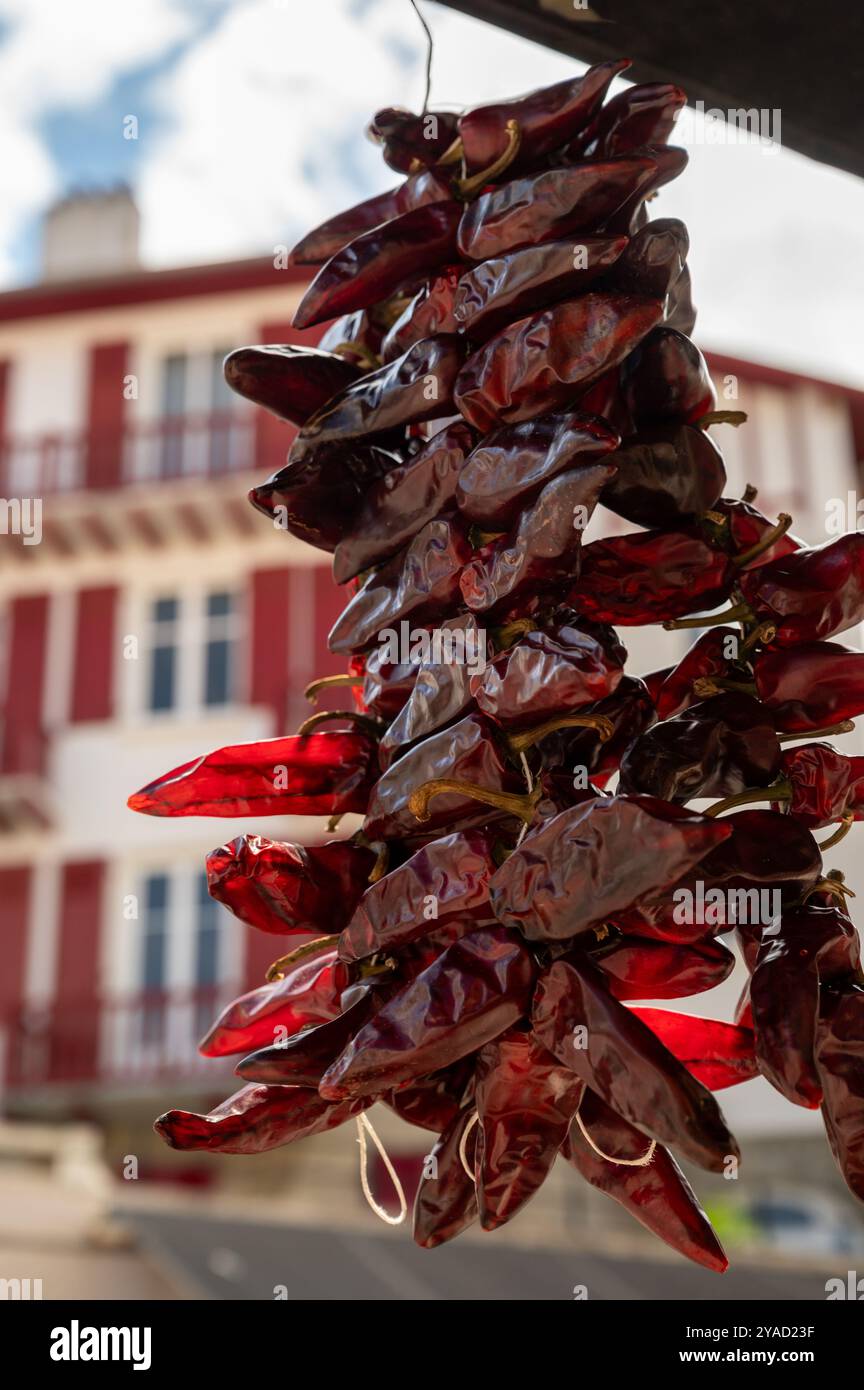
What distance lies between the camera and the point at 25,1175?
7.89m

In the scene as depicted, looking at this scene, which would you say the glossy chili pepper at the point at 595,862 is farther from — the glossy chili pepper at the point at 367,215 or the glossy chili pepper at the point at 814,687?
the glossy chili pepper at the point at 367,215

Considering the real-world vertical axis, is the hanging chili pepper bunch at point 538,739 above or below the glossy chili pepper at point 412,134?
below

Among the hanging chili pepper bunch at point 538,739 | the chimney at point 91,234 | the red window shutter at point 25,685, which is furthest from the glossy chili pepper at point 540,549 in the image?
the chimney at point 91,234

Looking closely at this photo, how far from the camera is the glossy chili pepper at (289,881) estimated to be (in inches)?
28.4

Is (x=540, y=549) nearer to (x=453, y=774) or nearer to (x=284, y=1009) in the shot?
(x=453, y=774)

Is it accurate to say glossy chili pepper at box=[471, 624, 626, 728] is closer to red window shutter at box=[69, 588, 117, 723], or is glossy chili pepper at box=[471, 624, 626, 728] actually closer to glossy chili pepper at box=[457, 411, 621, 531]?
glossy chili pepper at box=[457, 411, 621, 531]

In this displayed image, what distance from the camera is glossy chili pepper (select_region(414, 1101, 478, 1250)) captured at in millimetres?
707

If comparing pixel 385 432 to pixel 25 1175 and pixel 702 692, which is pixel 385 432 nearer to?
pixel 702 692

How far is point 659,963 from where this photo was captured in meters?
0.66

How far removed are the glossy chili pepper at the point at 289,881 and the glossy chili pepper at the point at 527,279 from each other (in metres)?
0.26

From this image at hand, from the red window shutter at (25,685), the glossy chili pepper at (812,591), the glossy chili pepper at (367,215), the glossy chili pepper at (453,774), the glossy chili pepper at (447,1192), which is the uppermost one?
the red window shutter at (25,685)

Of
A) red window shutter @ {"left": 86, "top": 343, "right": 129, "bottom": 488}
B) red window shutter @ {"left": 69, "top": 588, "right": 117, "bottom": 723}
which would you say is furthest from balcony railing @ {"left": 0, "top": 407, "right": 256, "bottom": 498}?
red window shutter @ {"left": 69, "top": 588, "right": 117, "bottom": 723}

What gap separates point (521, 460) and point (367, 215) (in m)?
0.25

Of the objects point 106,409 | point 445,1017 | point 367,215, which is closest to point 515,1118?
point 445,1017
